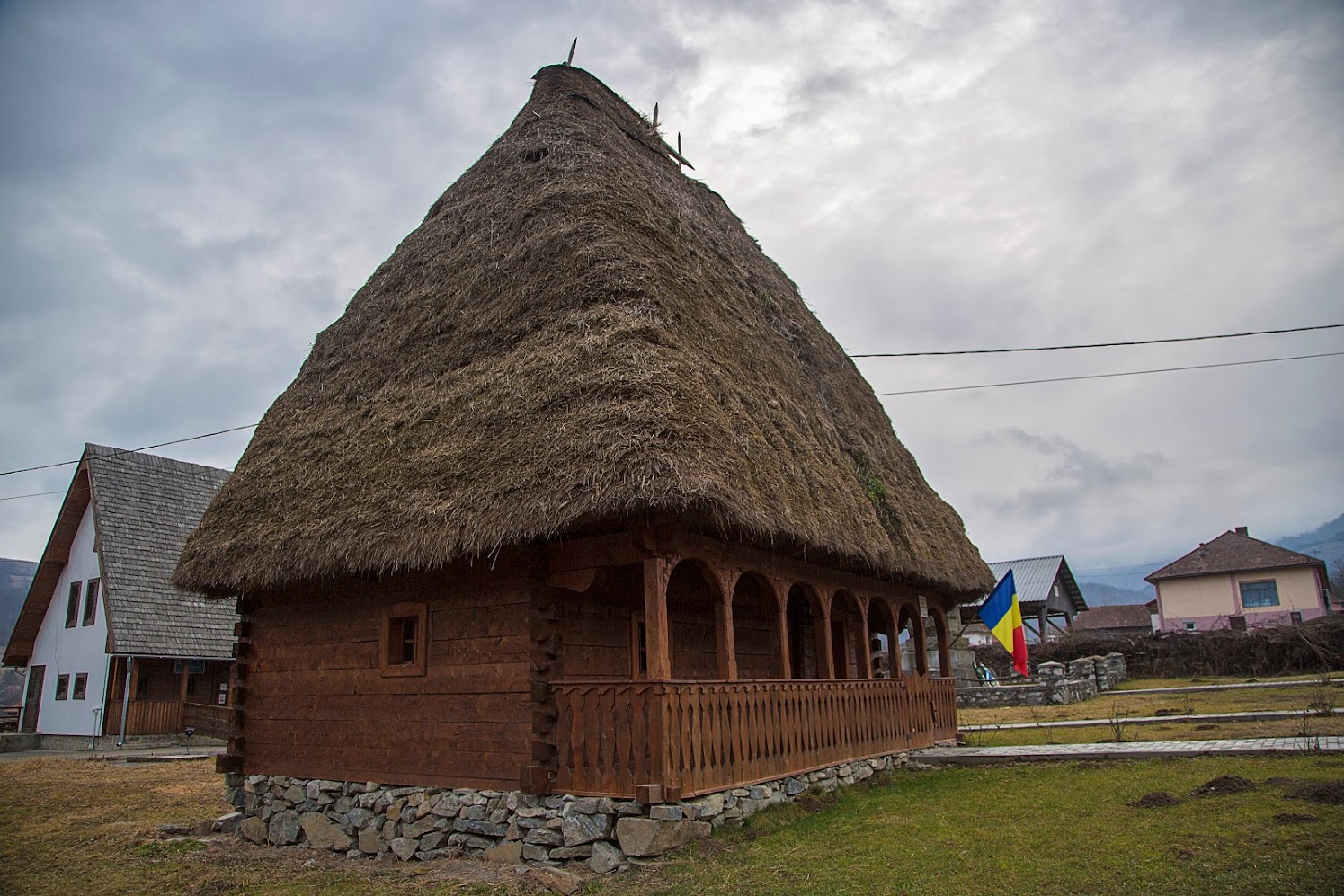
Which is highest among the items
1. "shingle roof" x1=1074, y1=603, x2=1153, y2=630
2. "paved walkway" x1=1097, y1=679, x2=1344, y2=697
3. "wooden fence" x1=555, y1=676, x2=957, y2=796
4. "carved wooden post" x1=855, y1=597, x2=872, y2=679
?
"shingle roof" x1=1074, y1=603, x2=1153, y2=630

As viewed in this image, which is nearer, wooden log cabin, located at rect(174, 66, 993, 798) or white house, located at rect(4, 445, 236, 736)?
wooden log cabin, located at rect(174, 66, 993, 798)

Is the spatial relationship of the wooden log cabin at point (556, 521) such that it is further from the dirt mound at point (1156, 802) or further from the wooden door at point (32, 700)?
the wooden door at point (32, 700)

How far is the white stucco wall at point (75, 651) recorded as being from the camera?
86.1ft

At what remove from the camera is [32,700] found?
96.1 feet

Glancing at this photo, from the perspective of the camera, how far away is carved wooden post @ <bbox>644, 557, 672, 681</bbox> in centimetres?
880

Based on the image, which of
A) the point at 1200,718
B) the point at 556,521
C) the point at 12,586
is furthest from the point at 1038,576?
the point at 12,586

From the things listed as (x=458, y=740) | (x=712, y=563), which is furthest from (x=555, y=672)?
(x=712, y=563)

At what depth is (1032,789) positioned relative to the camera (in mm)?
10797

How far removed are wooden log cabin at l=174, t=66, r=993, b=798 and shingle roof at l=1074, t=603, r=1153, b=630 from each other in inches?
2281

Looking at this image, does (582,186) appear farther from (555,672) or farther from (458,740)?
(458,740)

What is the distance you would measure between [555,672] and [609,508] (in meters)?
2.49

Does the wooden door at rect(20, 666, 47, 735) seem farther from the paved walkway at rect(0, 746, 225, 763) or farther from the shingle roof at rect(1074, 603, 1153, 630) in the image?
the shingle roof at rect(1074, 603, 1153, 630)

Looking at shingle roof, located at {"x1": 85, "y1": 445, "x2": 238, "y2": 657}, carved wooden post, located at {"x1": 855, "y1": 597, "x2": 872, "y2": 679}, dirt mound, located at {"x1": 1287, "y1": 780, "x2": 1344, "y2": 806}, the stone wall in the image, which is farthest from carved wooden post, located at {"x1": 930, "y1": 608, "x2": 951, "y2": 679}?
shingle roof, located at {"x1": 85, "y1": 445, "x2": 238, "y2": 657}

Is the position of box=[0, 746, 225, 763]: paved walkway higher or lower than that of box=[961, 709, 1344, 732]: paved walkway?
lower
